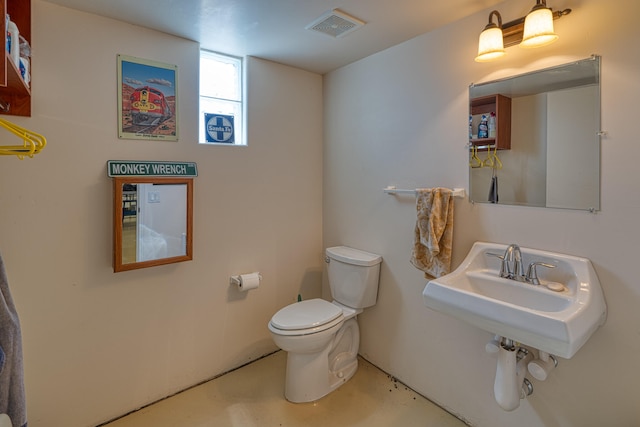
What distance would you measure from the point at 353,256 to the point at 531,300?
111 cm

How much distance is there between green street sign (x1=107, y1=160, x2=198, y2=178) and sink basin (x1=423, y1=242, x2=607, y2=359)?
153cm

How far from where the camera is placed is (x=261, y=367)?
2.39 meters

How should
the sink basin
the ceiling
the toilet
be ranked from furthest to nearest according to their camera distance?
1. the toilet
2. the ceiling
3. the sink basin

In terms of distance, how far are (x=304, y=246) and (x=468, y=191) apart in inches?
53.3

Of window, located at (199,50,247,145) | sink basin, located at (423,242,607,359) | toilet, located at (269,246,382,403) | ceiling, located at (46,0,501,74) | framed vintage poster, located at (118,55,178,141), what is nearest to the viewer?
sink basin, located at (423,242,607,359)

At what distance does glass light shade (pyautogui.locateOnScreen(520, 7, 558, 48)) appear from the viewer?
1306mm

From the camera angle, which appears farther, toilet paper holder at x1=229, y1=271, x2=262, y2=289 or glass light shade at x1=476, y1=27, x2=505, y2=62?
toilet paper holder at x1=229, y1=271, x2=262, y2=289

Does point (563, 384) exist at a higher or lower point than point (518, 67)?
lower

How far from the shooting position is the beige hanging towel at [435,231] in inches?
70.7

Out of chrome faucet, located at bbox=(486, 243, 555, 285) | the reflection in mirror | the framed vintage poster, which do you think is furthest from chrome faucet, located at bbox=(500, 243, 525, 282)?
the framed vintage poster

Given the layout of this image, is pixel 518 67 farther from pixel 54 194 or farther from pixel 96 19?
pixel 54 194

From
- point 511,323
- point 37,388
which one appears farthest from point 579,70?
point 37,388

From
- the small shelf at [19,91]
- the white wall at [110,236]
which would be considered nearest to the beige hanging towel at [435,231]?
the white wall at [110,236]

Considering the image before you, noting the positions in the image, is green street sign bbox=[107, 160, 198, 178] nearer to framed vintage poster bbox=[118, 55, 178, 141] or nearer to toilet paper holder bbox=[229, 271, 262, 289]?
framed vintage poster bbox=[118, 55, 178, 141]
